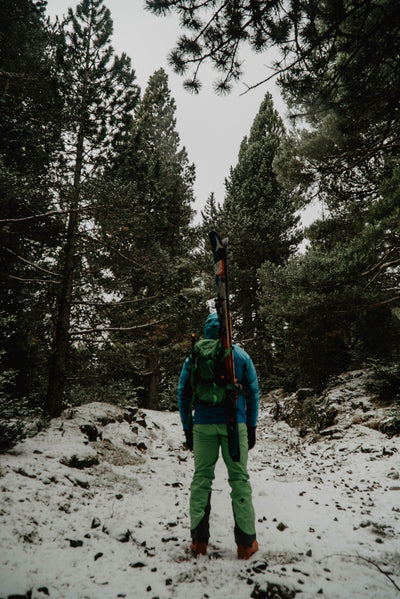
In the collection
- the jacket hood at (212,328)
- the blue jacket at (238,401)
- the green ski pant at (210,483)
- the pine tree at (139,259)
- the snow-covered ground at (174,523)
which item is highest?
the pine tree at (139,259)

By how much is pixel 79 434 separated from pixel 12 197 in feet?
16.1

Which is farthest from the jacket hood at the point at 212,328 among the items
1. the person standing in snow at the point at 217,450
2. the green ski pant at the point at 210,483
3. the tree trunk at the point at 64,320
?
the tree trunk at the point at 64,320

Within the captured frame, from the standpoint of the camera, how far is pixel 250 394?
3.23 meters

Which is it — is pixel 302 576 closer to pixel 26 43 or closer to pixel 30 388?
pixel 30 388

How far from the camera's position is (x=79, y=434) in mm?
5742

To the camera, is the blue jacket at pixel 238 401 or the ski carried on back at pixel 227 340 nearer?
the ski carried on back at pixel 227 340

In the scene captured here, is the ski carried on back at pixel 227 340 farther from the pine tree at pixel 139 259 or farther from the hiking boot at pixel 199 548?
the pine tree at pixel 139 259

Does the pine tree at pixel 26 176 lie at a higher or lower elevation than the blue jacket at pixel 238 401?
higher

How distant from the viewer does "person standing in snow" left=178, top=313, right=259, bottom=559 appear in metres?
2.74

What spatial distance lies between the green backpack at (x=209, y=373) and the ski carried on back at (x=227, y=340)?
0.06m

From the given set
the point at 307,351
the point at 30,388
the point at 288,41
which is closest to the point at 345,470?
the point at 307,351

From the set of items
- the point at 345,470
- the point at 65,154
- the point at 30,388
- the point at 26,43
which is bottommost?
the point at 345,470

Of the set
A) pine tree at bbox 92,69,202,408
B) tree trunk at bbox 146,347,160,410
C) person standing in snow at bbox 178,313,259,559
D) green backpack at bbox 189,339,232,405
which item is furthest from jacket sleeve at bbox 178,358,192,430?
→ tree trunk at bbox 146,347,160,410

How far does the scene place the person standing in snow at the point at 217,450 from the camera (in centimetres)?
274
